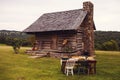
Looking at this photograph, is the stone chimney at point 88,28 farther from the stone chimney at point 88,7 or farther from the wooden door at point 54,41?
the wooden door at point 54,41

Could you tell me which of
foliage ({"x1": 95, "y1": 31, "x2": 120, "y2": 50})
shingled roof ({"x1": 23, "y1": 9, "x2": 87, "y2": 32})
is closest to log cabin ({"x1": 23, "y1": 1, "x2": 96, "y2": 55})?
shingled roof ({"x1": 23, "y1": 9, "x2": 87, "y2": 32})

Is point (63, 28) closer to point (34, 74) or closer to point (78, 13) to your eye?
point (78, 13)

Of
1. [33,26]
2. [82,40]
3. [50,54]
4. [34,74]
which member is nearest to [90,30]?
[82,40]

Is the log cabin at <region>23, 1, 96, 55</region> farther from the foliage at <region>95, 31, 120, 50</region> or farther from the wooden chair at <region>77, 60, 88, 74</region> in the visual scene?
the foliage at <region>95, 31, 120, 50</region>

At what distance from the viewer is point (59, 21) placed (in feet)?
108

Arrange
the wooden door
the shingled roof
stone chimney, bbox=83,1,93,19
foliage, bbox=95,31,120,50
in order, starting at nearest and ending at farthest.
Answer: the shingled roof, stone chimney, bbox=83,1,93,19, the wooden door, foliage, bbox=95,31,120,50

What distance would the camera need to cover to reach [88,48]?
32.3 meters

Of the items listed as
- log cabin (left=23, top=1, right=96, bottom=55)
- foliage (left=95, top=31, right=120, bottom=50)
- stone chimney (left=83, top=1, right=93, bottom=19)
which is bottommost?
foliage (left=95, top=31, right=120, bottom=50)

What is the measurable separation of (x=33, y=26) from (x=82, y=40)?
351 inches

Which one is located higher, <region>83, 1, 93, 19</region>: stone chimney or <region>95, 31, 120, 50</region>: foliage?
<region>83, 1, 93, 19</region>: stone chimney

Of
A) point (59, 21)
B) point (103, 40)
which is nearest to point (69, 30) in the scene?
point (59, 21)

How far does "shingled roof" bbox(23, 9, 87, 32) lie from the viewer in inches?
1181

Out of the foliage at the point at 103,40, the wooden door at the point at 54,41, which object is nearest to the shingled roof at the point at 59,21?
the wooden door at the point at 54,41

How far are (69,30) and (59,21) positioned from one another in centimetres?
394
